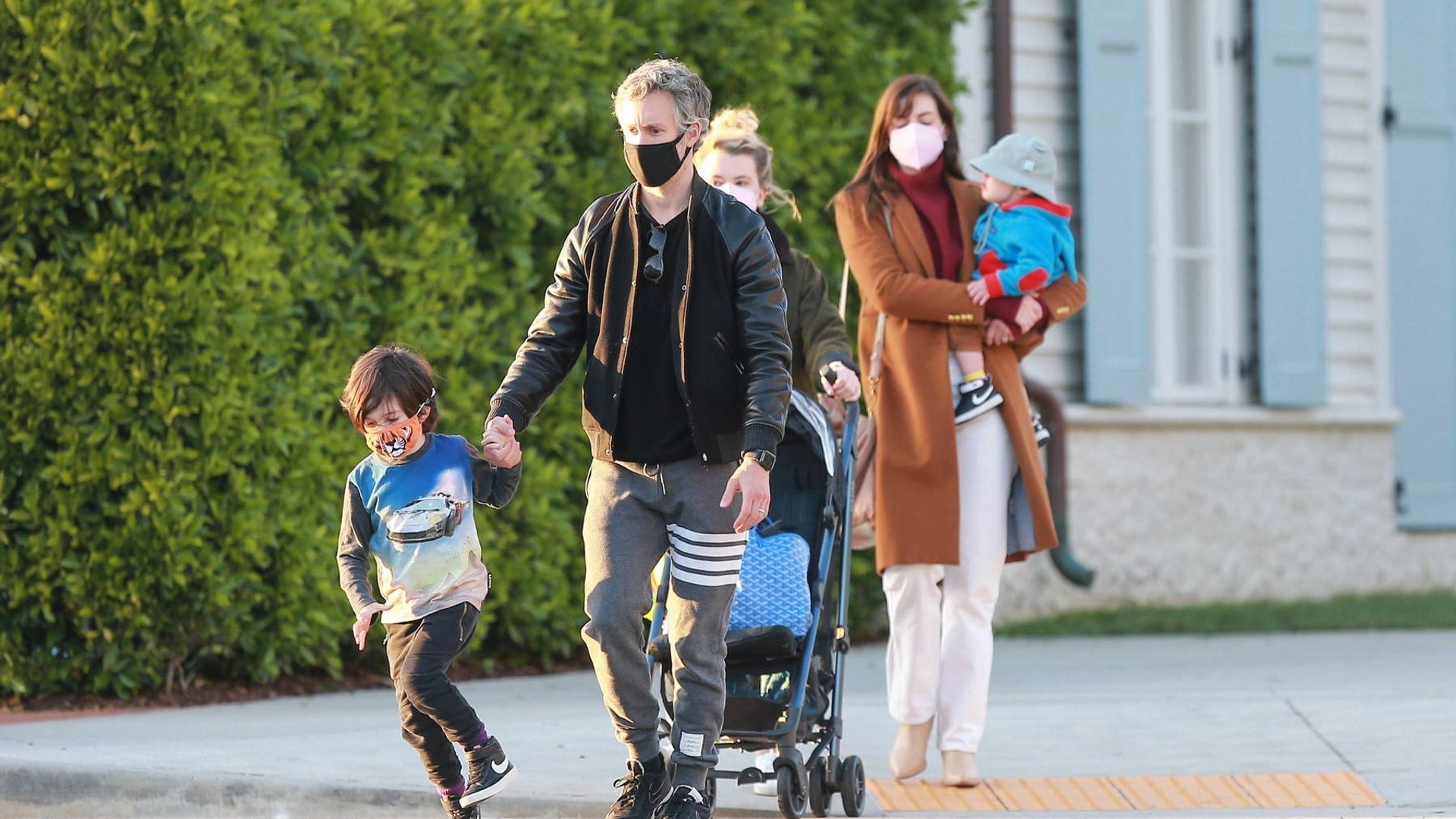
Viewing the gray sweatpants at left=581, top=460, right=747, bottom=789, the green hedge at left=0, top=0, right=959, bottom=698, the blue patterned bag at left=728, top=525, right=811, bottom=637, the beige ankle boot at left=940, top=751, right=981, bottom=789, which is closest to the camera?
the gray sweatpants at left=581, top=460, right=747, bottom=789

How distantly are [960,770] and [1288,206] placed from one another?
6916 mm

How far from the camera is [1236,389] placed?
39.0ft

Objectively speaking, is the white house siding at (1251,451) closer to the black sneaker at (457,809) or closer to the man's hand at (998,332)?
the man's hand at (998,332)

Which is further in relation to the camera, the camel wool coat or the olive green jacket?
the camel wool coat

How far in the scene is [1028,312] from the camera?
6.00 metres

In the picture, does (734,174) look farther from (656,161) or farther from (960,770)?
(960,770)

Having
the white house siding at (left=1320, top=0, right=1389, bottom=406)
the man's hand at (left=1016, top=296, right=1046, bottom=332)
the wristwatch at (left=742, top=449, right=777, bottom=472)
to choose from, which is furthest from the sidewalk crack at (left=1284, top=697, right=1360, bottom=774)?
the white house siding at (left=1320, top=0, right=1389, bottom=406)

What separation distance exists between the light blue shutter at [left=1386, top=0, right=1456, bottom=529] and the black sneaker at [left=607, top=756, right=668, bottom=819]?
8.66 meters

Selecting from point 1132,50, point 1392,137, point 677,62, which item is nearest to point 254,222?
point 677,62

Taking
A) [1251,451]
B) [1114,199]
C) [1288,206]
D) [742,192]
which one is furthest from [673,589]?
[1288,206]

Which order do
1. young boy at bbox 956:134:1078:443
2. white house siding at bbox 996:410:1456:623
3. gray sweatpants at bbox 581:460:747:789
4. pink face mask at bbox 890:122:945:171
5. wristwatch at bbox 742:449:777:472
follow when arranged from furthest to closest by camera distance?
white house siding at bbox 996:410:1456:623 < pink face mask at bbox 890:122:945:171 < young boy at bbox 956:134:1078:443 < gray sweatpants at bbox 581:460:747:789 < wristwatch at bbox 742:449:777:472

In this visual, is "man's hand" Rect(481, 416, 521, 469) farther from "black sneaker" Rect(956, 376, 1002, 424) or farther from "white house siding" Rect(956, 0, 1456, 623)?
"white house siding" Rect(956, 0, 1456, 623)

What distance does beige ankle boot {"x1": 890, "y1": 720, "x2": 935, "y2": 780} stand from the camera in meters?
5.94

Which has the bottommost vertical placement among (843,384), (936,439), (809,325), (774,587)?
(774,587)
